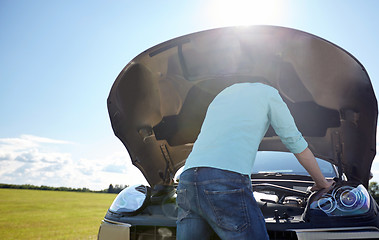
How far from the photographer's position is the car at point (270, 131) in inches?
87.0

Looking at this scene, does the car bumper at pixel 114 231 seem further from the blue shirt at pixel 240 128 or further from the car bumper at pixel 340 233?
the car bumper at pixel 340 233

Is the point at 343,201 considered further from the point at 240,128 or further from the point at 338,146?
the point at 240,128

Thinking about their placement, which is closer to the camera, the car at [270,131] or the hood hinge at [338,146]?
the car at [270,131]

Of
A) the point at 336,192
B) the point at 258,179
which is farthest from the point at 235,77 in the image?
the point at 258,179

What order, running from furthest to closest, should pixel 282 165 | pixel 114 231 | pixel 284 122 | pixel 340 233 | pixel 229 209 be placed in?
pixel 282 165
pixel 114 231
pixel 340 233
pixel 284 122
pixel 229 209

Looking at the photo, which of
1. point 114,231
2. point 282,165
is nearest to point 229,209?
point 114,231

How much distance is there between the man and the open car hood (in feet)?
3.03

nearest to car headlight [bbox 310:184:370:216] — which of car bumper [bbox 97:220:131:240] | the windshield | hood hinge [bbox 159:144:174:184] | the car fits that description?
the car

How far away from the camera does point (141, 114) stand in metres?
3.17

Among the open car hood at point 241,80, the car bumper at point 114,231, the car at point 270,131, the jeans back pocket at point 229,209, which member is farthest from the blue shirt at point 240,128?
the car bumper at point 114,231

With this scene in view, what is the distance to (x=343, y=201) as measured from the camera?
2.18 m

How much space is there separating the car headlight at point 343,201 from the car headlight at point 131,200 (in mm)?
1392

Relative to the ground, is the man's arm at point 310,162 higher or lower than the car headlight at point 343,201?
higher

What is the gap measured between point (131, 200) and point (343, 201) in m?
1.73
